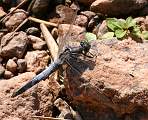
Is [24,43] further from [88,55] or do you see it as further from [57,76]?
[88,55]

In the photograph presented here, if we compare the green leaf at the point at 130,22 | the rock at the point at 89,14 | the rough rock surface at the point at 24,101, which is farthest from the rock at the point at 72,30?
the rough rock surface at the point at 24,101

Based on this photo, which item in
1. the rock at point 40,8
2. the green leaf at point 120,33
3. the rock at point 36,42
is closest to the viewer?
the green leaf at point 120,33

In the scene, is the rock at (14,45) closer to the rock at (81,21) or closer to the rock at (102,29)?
the rock at (81,21)

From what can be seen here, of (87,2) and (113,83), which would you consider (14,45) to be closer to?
(87,2)

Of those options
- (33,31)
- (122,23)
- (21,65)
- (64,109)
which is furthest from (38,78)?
(122,23)

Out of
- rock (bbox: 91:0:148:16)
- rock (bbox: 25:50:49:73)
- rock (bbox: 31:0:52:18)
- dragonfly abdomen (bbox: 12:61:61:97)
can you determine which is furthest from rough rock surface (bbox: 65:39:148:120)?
rock (bbox: 31:0:52:18)
